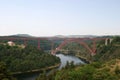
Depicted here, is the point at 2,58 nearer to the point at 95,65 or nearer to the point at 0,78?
the point at 95,65

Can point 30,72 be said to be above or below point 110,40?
below

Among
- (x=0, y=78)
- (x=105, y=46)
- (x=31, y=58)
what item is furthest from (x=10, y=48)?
(x=0, y=78)

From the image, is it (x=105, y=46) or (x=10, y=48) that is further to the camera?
(x=105, y=46)

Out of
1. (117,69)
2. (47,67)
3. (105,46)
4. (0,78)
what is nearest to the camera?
(0,78)

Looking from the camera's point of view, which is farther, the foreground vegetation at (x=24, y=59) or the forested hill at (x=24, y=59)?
the forested hill at (x=24, y=59)

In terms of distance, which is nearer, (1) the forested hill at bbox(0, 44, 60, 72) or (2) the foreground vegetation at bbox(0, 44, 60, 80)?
(2) the foreground vegetation at bbox(0, 44, 60, 80)

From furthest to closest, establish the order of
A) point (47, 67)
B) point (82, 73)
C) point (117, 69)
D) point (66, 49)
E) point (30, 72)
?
point (66, 49) < point (47, 67) < point (30, 72) < point (117, 69) < point (82, 73)
